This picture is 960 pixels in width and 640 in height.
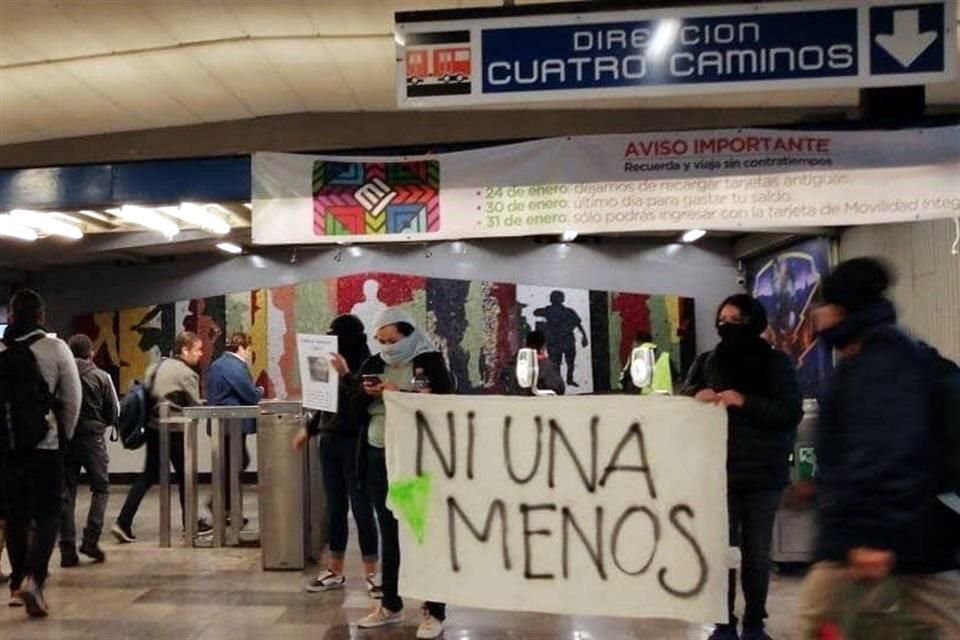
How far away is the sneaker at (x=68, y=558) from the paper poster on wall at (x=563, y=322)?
6730mm

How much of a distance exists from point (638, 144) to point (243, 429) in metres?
5.01

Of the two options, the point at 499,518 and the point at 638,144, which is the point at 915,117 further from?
the point at 499,518

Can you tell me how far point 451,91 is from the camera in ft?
15.4

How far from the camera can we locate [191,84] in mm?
7645

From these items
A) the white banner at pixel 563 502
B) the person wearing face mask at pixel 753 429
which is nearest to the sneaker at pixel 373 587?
the white banner at pixel 563 502

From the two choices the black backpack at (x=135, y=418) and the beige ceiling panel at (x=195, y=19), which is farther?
the black backpack at (x=135, y=418)

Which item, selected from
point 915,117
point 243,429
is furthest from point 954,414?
point 243,429

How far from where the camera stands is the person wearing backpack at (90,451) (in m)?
8.06

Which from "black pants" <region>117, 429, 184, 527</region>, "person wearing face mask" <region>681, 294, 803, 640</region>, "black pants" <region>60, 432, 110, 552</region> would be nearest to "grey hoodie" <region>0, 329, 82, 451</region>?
"black pants" <region>60, 432, 110, 552</region>

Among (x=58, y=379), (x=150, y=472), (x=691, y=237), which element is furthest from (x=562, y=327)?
(x=58, y=379)

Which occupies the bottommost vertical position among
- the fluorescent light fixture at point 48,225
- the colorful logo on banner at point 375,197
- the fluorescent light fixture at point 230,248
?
the colorful logo on banner at point 375,197

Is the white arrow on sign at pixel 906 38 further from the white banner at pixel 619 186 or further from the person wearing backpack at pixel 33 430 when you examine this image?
the person wearing backpack at pixel 33 430

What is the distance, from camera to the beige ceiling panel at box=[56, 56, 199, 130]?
23.4 feet

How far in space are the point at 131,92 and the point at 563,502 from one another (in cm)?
505
